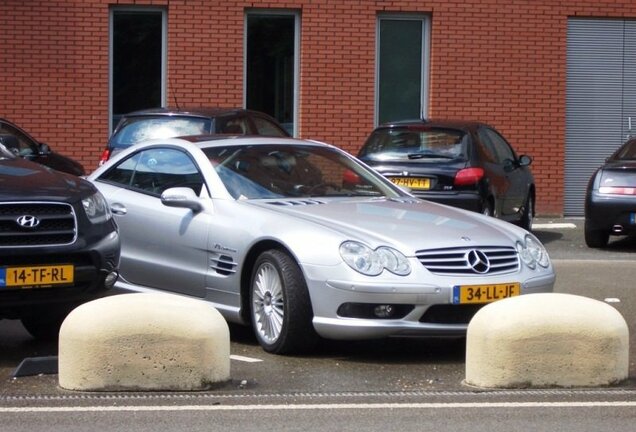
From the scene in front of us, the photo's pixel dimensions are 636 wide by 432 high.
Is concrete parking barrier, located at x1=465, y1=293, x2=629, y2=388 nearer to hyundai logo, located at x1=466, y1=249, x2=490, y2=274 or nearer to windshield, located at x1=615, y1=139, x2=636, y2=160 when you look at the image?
hyundai logo, located at x1=466, y1=249, x2=490, y2=274

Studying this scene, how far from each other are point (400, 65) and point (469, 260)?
38.1ft

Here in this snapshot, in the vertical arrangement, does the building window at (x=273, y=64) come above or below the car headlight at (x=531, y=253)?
above

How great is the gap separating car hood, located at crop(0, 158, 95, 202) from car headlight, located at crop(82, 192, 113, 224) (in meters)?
0.05

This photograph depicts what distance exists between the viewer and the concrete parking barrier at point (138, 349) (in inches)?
293

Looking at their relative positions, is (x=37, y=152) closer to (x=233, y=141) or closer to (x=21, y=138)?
(x=21, y=138)

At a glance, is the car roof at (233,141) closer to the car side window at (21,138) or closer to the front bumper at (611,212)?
the front bumper at (611,212)

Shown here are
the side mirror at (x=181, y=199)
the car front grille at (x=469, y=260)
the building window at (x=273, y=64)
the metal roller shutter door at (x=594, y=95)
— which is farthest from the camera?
the metal roller shutter door at (x=594, y=95)

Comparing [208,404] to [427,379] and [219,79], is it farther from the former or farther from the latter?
[219,79]

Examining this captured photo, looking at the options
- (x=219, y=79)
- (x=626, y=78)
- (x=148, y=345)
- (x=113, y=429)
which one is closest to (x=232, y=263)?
(x=148, y=345)

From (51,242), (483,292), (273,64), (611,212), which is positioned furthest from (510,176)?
(51,242)

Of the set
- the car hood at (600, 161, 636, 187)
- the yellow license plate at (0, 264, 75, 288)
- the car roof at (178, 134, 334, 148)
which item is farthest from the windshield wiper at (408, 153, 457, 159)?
the yellow license plate at (0, 264, 75, 288)

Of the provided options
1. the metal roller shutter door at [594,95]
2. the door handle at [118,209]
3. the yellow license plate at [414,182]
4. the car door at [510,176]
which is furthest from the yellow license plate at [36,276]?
the metal roller shutter door at [594,95]

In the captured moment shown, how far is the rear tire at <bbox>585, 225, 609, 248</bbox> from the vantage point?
15682 millimetres

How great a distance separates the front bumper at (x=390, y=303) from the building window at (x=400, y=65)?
11538 millimetres
